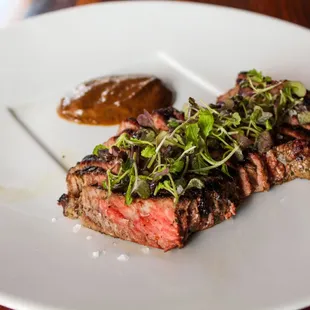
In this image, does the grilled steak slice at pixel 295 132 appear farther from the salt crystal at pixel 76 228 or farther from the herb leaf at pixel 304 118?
the salt crystal at pixel 76 228

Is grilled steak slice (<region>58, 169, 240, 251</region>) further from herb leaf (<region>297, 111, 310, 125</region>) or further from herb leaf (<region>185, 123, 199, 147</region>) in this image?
herb leaf (<region>297, 111, 310, 125</region>)

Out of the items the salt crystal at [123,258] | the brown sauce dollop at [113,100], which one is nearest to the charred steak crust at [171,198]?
the salt crystal at [123,258]

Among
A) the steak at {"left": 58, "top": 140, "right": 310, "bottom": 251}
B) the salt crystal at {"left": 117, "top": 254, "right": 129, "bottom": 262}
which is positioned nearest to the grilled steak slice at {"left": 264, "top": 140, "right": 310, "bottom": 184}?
the steak at {"left": 58, "top": 140, "right": 310, "bottom": 251}

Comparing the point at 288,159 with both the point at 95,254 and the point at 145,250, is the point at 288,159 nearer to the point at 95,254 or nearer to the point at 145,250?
the point at 145,250

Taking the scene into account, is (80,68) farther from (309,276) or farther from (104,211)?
(309,276)

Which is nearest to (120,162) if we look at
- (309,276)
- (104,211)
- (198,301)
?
(104,211)

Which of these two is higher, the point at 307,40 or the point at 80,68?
the point at 307,40

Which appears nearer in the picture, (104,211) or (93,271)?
(93,271)
